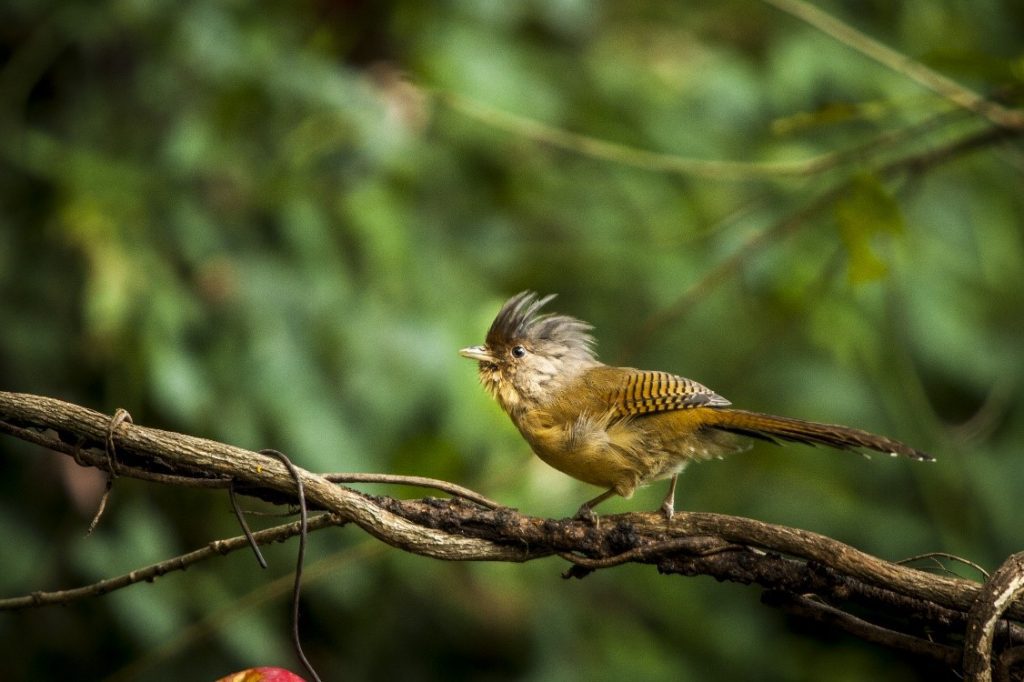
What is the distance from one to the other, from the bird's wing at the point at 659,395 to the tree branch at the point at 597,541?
0.80 metres

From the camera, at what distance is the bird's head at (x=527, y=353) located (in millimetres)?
3051

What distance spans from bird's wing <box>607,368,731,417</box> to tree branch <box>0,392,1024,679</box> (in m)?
0.80

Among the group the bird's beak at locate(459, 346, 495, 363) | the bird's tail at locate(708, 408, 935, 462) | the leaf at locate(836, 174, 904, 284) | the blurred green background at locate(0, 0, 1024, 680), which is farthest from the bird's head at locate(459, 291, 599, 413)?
the leaf at locate(836, 174, 904, 284)

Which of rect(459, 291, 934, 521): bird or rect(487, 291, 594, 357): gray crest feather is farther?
rect(487, 291, 594, 357): gray crest feather

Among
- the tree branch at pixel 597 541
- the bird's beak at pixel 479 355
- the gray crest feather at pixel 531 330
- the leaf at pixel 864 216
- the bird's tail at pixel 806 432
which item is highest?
the gray crest feather at pixel 531 330

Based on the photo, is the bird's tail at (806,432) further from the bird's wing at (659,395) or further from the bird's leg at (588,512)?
the bird's leg at (588,512)

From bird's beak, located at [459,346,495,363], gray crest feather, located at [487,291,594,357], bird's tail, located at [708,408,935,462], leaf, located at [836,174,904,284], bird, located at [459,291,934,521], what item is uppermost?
gray crest feather, located at [487,291,594,357]

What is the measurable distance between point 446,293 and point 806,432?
2294 millimetres

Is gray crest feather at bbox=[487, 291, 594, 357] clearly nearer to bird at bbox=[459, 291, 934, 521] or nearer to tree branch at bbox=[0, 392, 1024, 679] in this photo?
bird at bbox=[459, 291, 934, 521]

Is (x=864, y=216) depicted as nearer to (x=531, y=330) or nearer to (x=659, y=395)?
(x=659, y=395)

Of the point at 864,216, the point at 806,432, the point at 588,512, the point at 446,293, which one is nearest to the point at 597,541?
the point at 588,512

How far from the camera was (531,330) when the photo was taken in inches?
124

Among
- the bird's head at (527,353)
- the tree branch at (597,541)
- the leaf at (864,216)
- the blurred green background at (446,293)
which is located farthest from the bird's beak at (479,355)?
the tree branch at (597,541)

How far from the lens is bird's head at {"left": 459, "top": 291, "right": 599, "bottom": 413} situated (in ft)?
10.0
